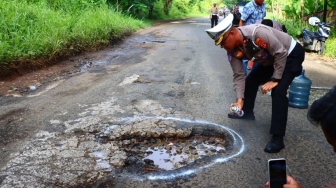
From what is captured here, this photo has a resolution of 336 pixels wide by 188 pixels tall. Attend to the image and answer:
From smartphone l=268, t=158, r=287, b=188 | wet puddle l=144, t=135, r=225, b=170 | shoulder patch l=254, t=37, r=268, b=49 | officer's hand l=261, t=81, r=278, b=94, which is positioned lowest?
wet puddle l=144, t=135, r=225, b=170

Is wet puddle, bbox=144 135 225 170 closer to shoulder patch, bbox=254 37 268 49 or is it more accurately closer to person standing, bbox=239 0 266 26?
shoulder patch, bbox=254 37 268 49

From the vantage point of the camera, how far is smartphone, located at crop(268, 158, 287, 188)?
5.37ft

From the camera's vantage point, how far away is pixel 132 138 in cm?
333

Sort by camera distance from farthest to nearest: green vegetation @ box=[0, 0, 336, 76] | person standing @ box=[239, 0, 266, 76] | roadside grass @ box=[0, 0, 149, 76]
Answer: green vegetation @ box=[0, 0, 336, 76], roadside grass @ box=[0, 0, 149, 76], person standing @ box=[239, 0, 266, 76]

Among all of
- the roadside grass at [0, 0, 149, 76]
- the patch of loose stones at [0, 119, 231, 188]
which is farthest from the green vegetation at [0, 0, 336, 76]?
the patch of loose stones at [0, 119, 231, 188]

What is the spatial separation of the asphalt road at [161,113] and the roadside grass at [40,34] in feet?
2.54

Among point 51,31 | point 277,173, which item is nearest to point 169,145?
point 277,173

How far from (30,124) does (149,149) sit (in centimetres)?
156

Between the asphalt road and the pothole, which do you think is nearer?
the asphalt road

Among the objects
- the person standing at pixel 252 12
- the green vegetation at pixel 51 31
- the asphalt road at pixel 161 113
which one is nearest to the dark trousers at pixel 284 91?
the asphalt road at pixel 161 113

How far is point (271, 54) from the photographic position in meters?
2.91

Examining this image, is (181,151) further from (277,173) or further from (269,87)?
(277,173)

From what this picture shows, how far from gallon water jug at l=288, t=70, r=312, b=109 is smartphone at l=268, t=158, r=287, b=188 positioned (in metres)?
2.98

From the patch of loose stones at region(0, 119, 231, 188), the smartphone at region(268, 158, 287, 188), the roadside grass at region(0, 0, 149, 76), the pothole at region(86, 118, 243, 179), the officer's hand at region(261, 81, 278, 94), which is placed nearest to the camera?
the smartphone at region(268, 158, 287, 188)
